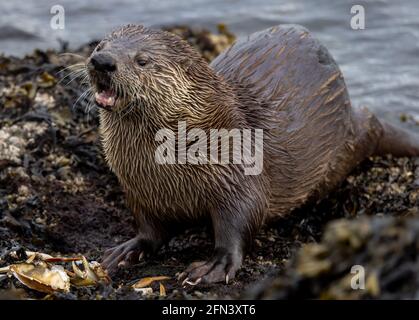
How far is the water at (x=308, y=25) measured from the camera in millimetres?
7316

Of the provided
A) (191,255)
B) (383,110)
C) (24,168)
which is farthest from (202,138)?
(383,110)

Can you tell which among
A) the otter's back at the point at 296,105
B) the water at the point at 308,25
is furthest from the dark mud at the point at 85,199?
the water at the point at 308,25

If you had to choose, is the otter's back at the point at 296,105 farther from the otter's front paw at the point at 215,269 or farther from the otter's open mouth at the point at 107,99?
the otter's open mouth at the point at 107,99

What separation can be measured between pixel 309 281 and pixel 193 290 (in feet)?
4.27

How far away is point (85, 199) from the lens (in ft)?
16.1

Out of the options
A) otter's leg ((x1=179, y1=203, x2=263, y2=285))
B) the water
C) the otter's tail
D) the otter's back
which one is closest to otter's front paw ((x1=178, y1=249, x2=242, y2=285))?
otter's leg ((x1=179, y1=203, x2=263, y2=285))

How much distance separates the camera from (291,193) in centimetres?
467

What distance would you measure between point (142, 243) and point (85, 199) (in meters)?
0.70

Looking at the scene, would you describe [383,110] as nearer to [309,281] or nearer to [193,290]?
[193,290]

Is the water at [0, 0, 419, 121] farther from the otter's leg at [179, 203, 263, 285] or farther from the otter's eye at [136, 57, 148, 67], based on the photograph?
the otter's eye at [136, 57, 148, 67]

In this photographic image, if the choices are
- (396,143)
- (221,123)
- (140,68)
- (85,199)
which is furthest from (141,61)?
(396,143)

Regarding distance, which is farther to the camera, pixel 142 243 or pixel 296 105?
pixel 296 105

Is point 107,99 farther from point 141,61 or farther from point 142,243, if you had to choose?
point 142,243

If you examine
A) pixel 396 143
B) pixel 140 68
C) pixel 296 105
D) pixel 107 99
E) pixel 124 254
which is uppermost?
pixel 140 68
